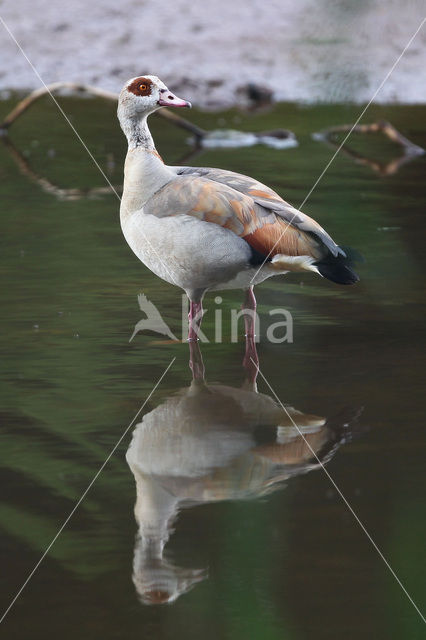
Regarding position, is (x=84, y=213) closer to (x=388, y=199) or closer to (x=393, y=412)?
(x=388, y=199)

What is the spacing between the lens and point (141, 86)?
6.84m

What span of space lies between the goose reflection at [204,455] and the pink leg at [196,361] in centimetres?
16

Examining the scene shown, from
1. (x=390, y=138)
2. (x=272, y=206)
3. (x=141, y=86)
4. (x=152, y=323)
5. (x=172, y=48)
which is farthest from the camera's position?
(x=172, y=48)

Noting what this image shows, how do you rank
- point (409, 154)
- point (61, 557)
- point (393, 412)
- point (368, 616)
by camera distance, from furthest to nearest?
1. point (409, 154)
2. point (393, 412)
3. point (61, 557)
4. point (368, 616)

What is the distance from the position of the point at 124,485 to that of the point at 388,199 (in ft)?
22.5

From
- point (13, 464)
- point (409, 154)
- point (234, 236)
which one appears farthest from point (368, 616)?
point (409, 154)

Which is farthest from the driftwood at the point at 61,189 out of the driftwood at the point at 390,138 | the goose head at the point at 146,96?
the goose head at the point at 146,96

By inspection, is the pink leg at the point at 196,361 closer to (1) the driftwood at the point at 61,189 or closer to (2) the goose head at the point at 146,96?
(2) the goose head at the point at 146,96

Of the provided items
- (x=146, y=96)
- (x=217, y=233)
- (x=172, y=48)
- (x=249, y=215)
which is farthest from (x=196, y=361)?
(x=172, y=48)

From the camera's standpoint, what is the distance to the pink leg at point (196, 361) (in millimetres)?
6086

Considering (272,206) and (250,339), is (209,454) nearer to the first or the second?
(250,339)

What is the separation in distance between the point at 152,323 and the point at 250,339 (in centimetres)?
69

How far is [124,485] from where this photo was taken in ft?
14.9

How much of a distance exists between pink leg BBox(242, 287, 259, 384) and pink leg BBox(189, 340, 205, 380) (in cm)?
24
